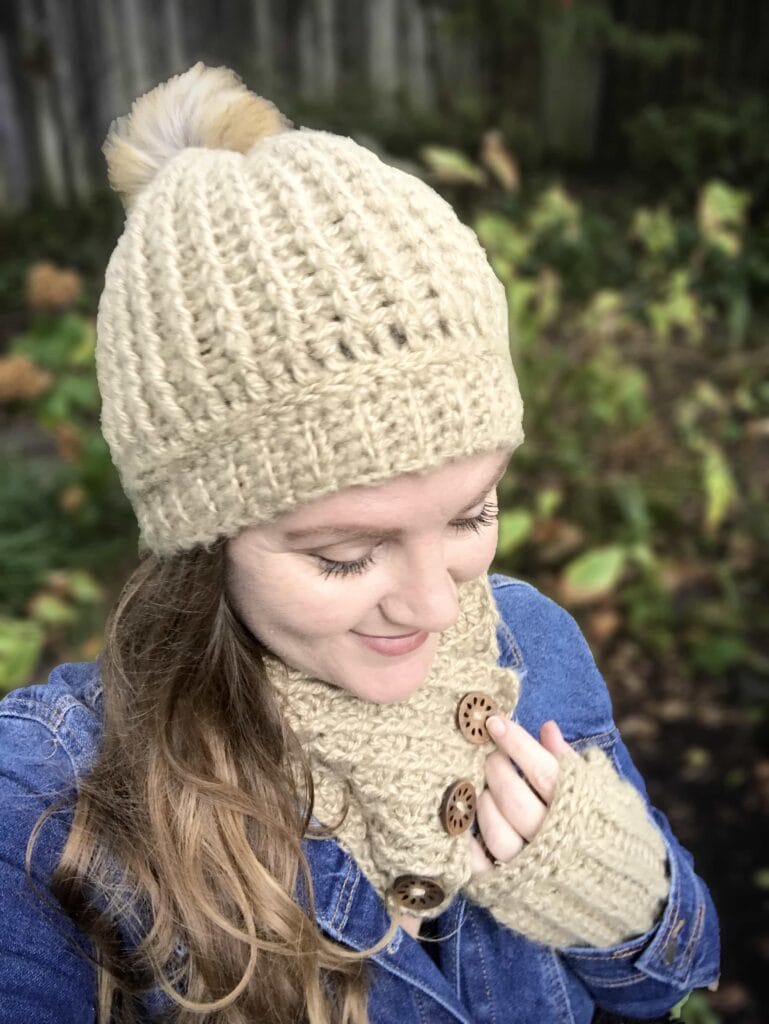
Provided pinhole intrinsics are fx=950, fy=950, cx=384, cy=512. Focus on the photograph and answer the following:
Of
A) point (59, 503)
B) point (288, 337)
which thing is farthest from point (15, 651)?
point (288, 337)

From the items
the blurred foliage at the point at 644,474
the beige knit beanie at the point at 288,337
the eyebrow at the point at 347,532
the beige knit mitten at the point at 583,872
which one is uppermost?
the beige knit beanie at the point at 288,337

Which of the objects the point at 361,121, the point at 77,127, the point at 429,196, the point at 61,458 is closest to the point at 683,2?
the point at 361,121

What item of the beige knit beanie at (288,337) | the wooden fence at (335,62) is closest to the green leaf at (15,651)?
the beige knit beanie at (288,337)

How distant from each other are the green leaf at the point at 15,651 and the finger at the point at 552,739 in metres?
1.90

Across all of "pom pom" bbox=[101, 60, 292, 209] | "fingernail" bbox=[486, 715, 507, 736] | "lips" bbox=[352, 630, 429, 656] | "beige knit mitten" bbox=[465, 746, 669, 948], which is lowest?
"beige knit mitten" bbox=[465, 746, 669, 948]

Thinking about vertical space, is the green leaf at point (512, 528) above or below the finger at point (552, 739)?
below

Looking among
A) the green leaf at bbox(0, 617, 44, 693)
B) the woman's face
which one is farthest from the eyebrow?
the green leaf at bbox(0, 617, 44, 693)

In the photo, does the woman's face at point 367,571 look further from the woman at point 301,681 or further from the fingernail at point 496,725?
the fingernail at point 496,725

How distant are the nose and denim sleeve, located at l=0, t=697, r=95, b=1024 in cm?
53

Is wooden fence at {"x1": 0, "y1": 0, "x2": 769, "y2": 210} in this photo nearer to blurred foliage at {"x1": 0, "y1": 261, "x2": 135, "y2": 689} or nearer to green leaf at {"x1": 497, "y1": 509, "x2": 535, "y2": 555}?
blurred foliage at {"x1": 0, "y1": 261, "x2": 135, "y2": 689}

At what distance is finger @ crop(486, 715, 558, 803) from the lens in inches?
57.9

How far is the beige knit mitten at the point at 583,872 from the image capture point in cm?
143

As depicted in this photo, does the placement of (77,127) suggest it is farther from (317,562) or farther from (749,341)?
(317,562)

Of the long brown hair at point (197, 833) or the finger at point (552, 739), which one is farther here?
the finger at point (552, 739)
